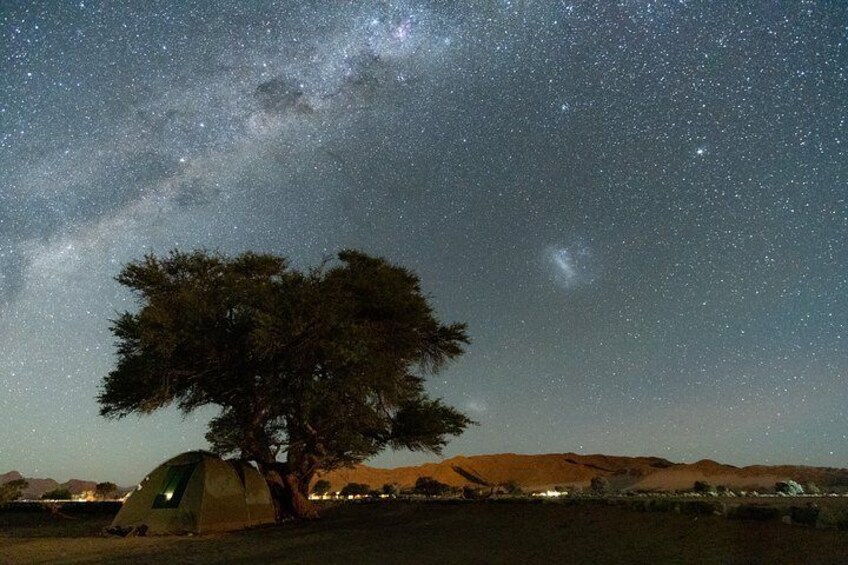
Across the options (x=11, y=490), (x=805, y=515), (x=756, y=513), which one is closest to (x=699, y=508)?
(x=756, y=513)

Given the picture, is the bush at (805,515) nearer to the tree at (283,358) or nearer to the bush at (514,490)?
the tree at (283,358)

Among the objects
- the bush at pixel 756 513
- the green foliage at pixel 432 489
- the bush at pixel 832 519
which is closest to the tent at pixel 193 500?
the bush at pixel 756 513

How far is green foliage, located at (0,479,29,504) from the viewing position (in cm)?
3327

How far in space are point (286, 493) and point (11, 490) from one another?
73.4 feet

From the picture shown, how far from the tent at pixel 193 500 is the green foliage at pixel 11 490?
17.8 m

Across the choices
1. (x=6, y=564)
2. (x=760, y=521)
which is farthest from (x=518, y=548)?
(x=6, y=564)

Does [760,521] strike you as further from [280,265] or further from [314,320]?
[280,265]

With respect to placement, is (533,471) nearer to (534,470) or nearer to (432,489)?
(534,470)

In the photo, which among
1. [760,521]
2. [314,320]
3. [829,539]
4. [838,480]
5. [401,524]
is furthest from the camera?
[838,480]

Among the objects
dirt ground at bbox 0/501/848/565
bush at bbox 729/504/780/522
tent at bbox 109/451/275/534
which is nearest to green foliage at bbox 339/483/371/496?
tent at bbox 109/451/275/534

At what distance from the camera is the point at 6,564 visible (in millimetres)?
13516

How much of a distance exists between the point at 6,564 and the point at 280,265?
1392 centimetres

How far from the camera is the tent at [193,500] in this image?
19.8 m

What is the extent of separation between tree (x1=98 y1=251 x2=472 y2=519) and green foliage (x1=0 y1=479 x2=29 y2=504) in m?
16.5
